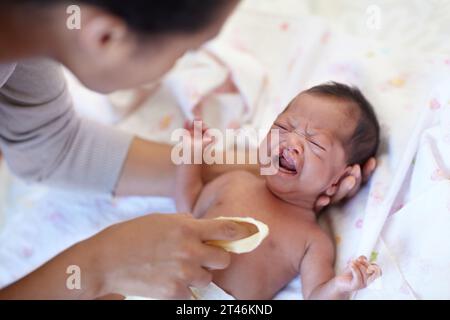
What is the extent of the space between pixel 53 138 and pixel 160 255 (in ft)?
1.25

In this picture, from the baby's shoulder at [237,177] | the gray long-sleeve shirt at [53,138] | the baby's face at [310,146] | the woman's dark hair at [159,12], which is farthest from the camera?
the gray long-sleeve shirt at [53,138]

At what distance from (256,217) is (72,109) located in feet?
1.41

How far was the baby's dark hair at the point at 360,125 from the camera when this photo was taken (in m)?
0.70

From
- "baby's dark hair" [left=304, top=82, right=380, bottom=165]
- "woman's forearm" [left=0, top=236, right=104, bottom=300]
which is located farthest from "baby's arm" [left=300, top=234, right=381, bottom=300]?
"woman's forearm" [left=0, top=236, right=104, bottom=300]

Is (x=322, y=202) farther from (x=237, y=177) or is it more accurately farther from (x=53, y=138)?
(x=53, y=138)

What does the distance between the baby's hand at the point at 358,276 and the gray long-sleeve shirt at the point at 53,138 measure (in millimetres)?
476

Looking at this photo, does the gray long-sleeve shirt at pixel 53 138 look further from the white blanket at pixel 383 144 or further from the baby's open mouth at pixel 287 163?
the baby's open mouth at pixel 287 163

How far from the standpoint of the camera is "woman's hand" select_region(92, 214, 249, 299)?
26.3 inches

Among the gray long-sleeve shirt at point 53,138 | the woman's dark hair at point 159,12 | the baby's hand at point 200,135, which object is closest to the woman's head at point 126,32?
the woman's dark hair at point 159,12

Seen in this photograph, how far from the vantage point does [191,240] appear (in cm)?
67

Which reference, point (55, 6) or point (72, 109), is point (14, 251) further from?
point (55, 6)

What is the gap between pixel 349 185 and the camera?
2.50 feet
